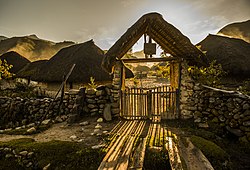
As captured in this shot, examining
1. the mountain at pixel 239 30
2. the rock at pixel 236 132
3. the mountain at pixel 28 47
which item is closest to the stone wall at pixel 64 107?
the rock at pixel 236 132

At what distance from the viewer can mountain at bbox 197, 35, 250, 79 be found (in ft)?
38.6

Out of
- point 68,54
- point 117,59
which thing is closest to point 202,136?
point 117,59

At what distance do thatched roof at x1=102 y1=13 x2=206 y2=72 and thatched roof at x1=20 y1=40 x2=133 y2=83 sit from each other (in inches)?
268

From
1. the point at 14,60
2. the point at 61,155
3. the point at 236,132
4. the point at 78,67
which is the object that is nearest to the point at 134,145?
the point at 61,155

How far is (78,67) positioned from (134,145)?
11.1 m

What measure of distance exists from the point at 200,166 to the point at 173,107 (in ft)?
14.9

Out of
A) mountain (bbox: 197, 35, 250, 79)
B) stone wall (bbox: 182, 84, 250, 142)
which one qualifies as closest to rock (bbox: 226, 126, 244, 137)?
stone wall (bbox: 182, 84, 250, 142)

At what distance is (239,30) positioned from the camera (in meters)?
21.6

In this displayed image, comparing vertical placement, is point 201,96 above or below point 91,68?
below

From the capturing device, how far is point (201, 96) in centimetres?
Answer: 708

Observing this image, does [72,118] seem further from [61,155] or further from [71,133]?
[61,155]

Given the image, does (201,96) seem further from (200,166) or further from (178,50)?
(200,166)

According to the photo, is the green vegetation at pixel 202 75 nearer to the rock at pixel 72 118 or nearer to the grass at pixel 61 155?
the grass at pixel 61 155

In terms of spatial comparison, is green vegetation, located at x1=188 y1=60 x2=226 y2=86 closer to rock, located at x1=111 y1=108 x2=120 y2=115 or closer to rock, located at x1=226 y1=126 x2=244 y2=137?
rock, located at x1=226 y1=126 x2=244 y2=137
